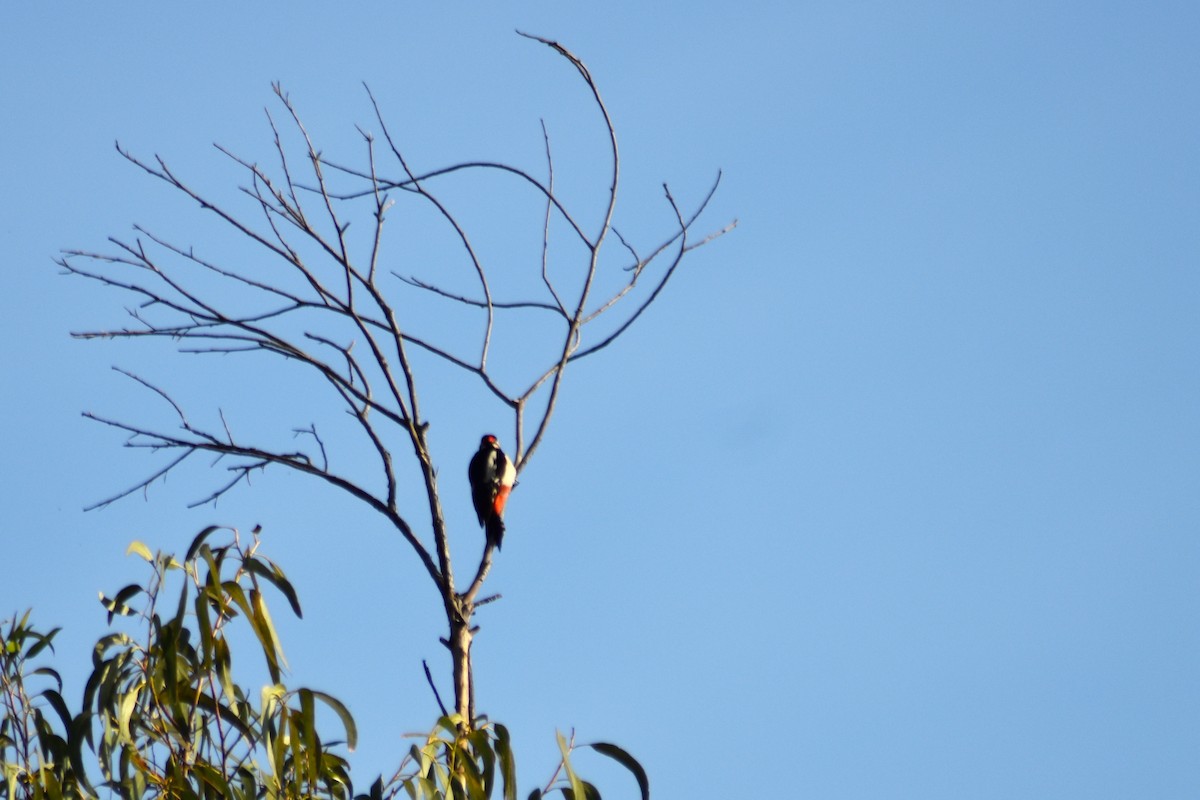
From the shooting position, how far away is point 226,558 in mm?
3139

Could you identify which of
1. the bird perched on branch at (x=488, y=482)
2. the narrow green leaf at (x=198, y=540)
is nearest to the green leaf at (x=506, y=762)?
the narrow green leaf at (x=198, y=540)

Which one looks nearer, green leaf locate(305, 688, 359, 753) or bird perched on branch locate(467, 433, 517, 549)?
green leaf locate(305, 688, 359, 753)

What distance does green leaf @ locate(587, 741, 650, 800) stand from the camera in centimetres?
279

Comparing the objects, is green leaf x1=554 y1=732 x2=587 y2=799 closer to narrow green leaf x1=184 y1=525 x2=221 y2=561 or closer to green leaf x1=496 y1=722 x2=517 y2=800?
green leaf x1=496 y1=722 x2=517 y2=800

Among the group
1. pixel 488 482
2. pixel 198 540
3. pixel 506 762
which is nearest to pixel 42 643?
pixel 198 540

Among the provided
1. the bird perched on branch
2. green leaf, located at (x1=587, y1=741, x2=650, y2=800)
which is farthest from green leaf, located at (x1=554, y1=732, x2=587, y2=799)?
the bird perched on branch

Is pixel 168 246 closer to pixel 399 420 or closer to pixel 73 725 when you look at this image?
pixel 399 420

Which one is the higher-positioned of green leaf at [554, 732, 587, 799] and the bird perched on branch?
the bird perched on branch

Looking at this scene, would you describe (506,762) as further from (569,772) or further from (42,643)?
(42,643)

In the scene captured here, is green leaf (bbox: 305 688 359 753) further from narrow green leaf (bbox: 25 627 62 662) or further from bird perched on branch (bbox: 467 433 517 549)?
bird perched on branch (bbox: 467 433 517 549)

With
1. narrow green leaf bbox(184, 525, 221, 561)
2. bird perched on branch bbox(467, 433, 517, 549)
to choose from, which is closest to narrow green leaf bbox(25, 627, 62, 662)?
narrow green leaf bbox(184, 525, 221, 561)

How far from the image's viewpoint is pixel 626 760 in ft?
9.39

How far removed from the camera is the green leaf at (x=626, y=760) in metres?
2.79

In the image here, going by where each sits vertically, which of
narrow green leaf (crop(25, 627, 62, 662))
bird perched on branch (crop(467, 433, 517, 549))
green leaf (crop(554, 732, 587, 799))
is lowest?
green leaf (crop(554, 732, 587, 799))
